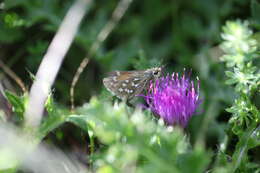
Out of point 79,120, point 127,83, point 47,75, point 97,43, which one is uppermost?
point 97,43

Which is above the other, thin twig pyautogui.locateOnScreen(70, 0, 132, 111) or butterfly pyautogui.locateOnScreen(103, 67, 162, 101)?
thin twig pyautogui.locateOnScreen(70, 0, 132, 111)

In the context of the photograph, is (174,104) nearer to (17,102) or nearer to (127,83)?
(127,83)

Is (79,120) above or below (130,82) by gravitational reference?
below

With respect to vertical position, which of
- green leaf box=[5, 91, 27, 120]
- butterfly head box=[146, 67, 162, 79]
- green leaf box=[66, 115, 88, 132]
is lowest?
green leaf box=[66, 115, 88, 132]

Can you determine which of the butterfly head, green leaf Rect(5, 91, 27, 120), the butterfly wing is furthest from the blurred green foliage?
the butterfly head

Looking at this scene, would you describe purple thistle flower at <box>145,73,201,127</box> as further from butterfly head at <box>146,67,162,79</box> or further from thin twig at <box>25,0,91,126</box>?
thin twig at <box>25,0,91,126</box>

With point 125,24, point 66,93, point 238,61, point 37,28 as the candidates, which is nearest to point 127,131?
point 238,61

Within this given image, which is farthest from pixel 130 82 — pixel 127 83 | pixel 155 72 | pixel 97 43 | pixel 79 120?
pixel 79 120

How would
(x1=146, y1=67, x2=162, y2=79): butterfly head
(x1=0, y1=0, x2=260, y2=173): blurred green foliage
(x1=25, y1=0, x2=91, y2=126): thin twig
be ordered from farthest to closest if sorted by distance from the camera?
(x1=146, y1=67, x2=162, y2=79): butterfly head → (x1=25, y1=0, x2=91, y2=126): thin twig → (x1=0, y1=0, x2=260, y2=173): blurred green foliage
